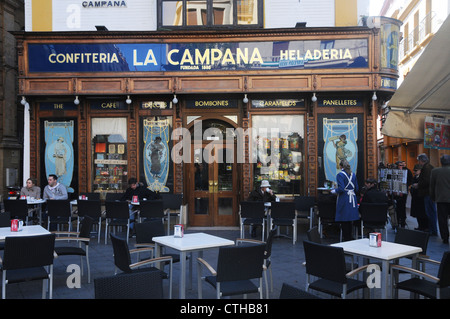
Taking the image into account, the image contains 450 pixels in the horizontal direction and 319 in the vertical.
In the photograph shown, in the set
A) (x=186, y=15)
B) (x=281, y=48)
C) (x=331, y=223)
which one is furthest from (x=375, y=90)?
(x=186, y=15)

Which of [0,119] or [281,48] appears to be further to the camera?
[0,119]

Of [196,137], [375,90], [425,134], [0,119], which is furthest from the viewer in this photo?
[0,119]

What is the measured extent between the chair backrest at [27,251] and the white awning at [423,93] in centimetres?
494

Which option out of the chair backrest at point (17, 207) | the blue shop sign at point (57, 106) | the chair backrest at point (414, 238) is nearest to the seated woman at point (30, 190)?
the chair backrest at point (17, 207)

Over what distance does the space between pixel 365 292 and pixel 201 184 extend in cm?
677

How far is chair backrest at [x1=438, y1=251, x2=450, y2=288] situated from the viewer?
392 cm

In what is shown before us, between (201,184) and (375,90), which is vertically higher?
(375,90)

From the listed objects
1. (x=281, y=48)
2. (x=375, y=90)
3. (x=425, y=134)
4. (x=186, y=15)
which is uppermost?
(x=186, y=15)

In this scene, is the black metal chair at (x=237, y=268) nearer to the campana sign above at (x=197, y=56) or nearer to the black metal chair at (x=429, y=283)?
the black metal chair at (x=429, y=283)

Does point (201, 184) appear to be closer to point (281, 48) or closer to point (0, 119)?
point (281, 48)

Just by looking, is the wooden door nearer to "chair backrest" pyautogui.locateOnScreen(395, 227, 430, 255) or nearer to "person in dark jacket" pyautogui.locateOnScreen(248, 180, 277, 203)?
"person in dark jacket" pyautogui.locateOnScreen(248, 180, 277, 203)

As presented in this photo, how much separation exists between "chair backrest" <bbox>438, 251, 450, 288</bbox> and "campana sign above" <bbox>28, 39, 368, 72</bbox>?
23.9 feet

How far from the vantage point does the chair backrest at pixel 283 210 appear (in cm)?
879

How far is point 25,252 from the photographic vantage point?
184 inches
